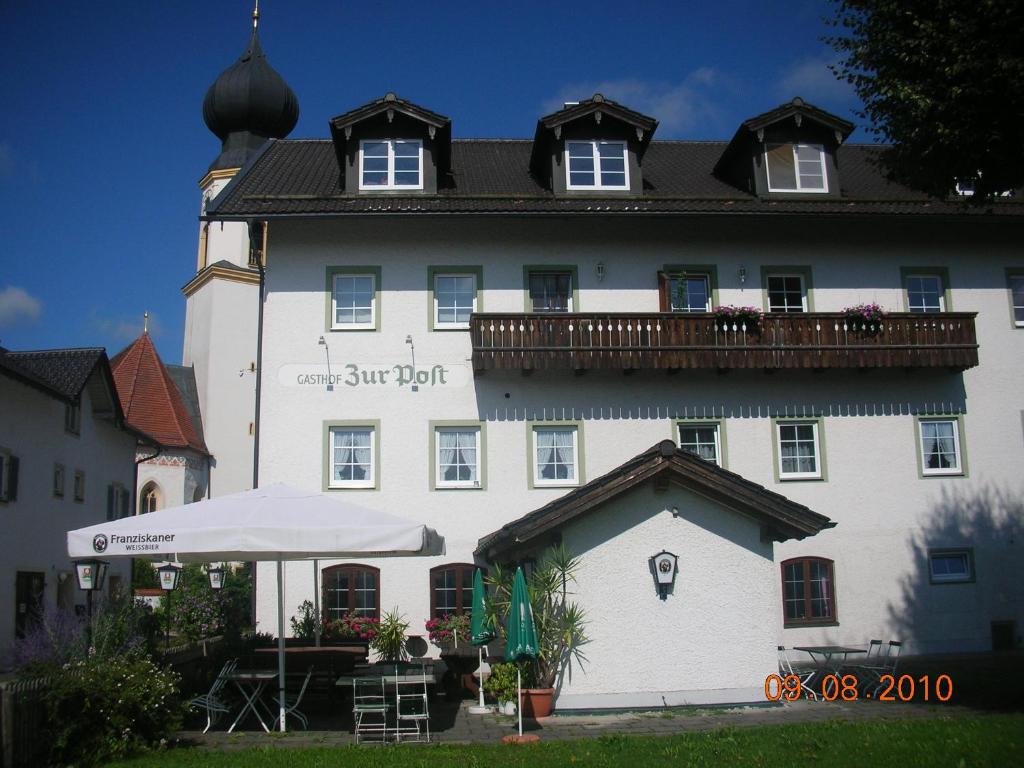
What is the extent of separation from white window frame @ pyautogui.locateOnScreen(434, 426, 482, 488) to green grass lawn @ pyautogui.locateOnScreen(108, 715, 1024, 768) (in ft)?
29.0

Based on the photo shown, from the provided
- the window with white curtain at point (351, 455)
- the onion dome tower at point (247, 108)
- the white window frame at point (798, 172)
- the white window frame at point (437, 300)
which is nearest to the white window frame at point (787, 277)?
the white window frame at point (798, 172)

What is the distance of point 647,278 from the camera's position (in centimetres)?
2141

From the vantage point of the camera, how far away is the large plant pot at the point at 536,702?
516 inches

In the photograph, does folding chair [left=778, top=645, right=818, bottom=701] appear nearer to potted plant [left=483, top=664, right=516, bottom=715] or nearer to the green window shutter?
potted plant [left=483, top=664, right=516, bottom=715]

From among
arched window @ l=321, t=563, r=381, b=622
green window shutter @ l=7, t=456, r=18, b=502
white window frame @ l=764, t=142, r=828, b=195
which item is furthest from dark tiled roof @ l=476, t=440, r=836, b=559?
green window shutter @ l=7, t=456, r=18, b=502

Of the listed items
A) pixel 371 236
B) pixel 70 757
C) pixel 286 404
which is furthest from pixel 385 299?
pixel 70 757

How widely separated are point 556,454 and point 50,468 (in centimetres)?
1202

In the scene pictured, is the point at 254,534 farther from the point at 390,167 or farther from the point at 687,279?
the point at 687,279

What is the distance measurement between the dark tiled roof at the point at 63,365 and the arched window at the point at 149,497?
39.0 ft

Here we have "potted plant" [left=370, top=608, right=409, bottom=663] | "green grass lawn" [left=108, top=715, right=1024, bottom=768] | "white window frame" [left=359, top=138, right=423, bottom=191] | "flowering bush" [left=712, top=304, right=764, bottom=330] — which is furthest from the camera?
"white window frame" [left=359, top=138, right=423, bottom=191]

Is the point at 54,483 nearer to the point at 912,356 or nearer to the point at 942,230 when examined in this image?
the point at 912,356

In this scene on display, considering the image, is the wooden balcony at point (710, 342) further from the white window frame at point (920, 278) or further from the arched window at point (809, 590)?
the arched window at point (809, 590)

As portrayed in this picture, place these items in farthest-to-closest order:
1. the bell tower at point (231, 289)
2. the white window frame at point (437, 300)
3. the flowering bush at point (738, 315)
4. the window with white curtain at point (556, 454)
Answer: the bell tower at point (231, 289) → the white window frame at point (437, 300) → the window with white curtain at point (556, 454) → the flowering bush at point (738, 315)
